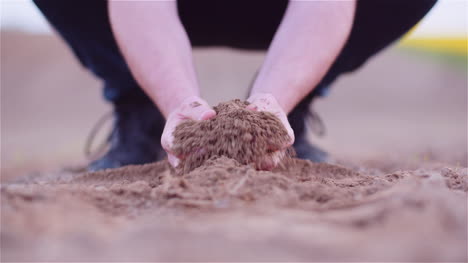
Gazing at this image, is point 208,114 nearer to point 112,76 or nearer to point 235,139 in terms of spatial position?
point 235,139

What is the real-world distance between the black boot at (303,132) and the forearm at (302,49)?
0.45 metres

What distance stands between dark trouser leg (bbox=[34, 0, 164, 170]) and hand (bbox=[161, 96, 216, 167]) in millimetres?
688

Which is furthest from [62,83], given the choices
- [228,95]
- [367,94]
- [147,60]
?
[147,60]

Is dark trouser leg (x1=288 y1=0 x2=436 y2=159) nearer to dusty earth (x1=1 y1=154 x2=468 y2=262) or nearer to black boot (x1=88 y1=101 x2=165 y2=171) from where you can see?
black boot (x1=88 y1=101 x2=165 y2=171)

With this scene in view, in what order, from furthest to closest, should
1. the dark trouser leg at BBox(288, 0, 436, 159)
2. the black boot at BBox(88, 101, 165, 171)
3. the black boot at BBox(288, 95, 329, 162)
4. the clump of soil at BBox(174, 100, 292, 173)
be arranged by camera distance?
the black boot at BBox(88, 101, 165, 171) → the black boot at BBox(288, 95, 329, 162) → the dark trouser leg at BBox(288, 0, 436, 159) → the clump of soil at BBox(174, 100, 292, 173)

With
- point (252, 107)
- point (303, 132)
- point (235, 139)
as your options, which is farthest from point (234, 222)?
point (303, 132)

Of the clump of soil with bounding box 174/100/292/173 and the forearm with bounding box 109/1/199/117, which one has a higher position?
the forearm with bounding box 109/1/199/117

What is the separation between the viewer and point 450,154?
214cm

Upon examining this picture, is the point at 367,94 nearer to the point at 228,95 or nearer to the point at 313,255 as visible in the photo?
the point at 228,95

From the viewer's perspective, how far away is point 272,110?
1028 millimetres

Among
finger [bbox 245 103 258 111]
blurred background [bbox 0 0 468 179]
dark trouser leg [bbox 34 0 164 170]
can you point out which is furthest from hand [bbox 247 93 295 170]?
blurred background [bbox 0 0 468 179]

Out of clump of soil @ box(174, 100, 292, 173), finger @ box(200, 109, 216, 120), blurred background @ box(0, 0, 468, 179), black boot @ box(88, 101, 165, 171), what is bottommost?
blurred background @ box(0, 0, 468, 179)

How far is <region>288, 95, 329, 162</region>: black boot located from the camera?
64.7 inches

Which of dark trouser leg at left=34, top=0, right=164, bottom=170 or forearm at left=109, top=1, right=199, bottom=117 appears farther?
dark trouser leg at left=34, top=0, right=164, bottom=170
